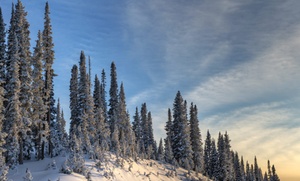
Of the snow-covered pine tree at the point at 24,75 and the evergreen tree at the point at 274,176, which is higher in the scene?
the snow-covered pine tree at the point at 24,75

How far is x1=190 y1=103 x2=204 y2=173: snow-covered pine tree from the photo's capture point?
75.8 metres

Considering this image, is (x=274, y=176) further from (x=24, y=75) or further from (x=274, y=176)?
(x=24, y=75)

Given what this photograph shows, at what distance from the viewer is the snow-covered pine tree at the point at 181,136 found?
228 ft

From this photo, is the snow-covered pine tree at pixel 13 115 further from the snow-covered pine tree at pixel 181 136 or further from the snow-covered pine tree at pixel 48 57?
the snow-covered pine tree at pixel 181 136

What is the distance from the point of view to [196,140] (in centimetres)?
7831

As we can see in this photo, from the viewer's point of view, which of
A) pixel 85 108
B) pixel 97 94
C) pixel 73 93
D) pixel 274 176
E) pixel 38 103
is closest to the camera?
A: pixel 38 103

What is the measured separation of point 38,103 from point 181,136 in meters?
38.0

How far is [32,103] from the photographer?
132 feet

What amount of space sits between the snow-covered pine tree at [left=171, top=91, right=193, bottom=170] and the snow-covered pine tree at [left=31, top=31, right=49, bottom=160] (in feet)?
113

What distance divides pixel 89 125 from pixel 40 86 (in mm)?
12902

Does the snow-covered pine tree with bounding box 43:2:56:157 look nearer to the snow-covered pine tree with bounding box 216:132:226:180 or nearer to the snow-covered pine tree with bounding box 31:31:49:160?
the snow-covered pine tree with bounding box 31:31:49:160

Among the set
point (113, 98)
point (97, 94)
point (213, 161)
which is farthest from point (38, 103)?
point (213, 161)

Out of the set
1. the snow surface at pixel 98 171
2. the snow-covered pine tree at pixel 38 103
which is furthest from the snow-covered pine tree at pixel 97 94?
the snow-covered pine tree at pixel 38 103

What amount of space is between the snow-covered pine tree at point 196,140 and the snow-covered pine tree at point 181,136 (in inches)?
236
